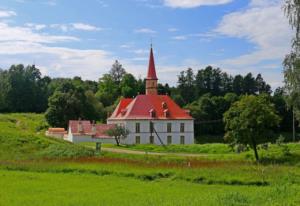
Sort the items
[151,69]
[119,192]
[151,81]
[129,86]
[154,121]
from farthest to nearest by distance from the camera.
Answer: [129,86] → [151,69] → [151,81] → [154,121] → [119,192]

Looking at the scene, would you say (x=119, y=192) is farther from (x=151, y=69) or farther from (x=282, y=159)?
(x=151, y=69)

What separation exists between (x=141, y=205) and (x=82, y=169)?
640 inches

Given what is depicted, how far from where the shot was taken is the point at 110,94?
120562 millimetres

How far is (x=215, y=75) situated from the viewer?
136 metres

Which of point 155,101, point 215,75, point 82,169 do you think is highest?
point 215,75

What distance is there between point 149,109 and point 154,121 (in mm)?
2254

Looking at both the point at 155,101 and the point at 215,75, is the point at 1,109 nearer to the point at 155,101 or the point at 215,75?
the point at 155,101

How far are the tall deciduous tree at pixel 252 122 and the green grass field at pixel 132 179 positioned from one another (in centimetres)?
179

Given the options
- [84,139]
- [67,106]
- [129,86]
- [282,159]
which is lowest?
[282,159]

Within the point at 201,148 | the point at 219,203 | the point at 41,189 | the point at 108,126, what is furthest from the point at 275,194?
the point at 108,126

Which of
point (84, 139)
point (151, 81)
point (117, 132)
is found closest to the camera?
point (117, 132)

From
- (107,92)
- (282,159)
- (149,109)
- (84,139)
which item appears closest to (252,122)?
(282,159)

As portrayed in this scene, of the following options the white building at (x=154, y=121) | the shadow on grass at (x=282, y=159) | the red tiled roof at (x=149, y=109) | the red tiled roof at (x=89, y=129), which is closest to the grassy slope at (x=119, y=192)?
the shadow on grass at (x=282, y=159)

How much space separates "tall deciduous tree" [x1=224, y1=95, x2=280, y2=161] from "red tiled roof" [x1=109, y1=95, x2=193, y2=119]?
1269 inches
